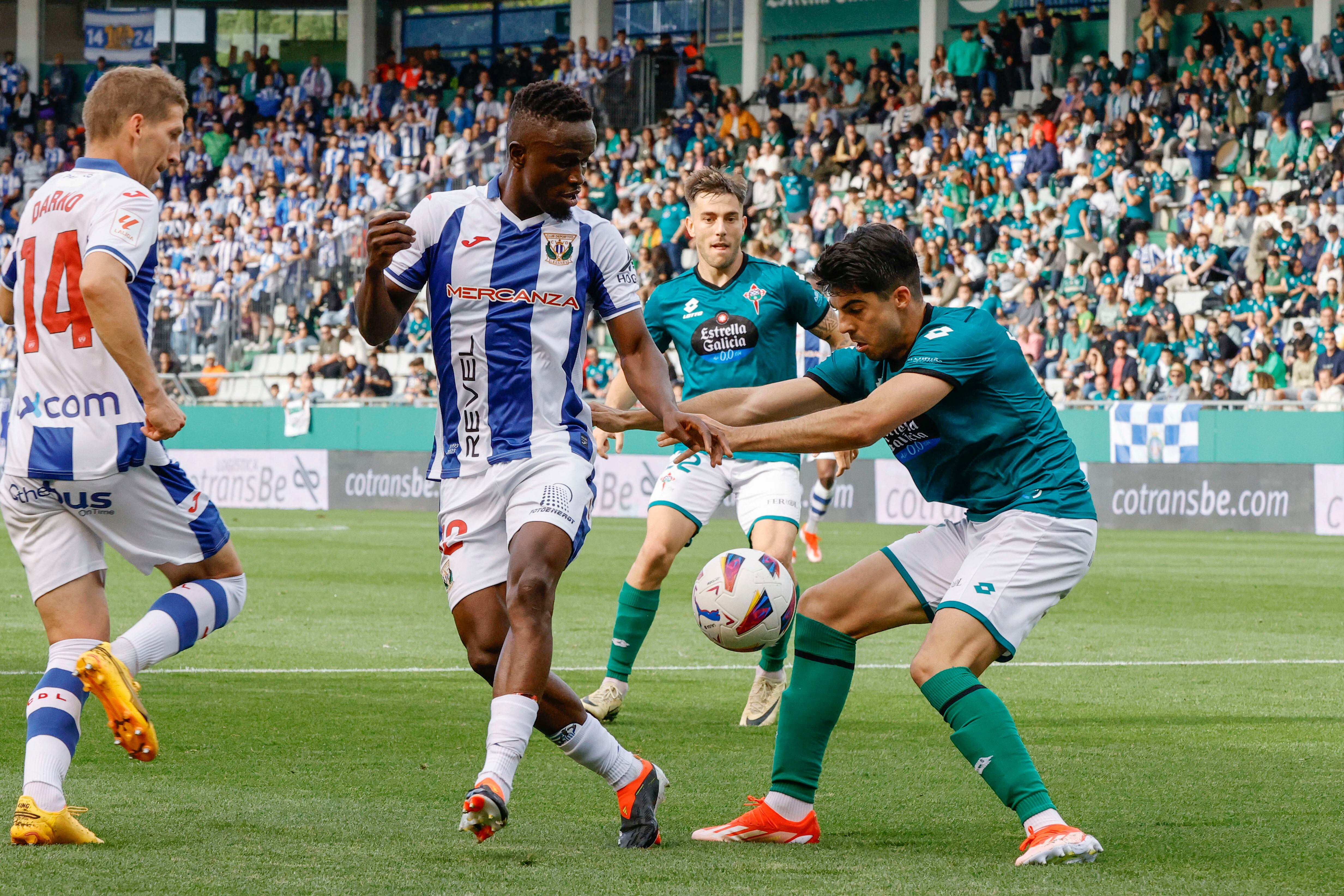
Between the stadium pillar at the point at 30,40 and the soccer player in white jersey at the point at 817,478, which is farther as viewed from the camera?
the stadium pillar at the point at 30,40

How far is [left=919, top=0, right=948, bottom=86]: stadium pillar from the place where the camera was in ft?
105

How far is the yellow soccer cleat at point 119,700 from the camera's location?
465cm

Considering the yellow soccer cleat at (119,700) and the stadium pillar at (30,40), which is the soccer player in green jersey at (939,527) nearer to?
the yellow soccer cleat at (119,700)

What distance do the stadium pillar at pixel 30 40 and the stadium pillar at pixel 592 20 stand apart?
14.0 meters

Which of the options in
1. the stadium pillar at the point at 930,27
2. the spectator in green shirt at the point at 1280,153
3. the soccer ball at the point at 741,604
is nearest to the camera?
the soccer ball at the point at 741,604

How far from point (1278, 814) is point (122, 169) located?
4006mm

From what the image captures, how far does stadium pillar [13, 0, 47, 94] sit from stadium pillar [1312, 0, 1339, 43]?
29.6 metres

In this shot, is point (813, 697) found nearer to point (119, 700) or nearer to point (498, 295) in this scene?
point (498, 295)

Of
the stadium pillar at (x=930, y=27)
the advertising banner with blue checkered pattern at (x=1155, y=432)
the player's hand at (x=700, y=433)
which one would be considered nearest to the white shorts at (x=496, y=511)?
the player's hand at (x=700, y=433)

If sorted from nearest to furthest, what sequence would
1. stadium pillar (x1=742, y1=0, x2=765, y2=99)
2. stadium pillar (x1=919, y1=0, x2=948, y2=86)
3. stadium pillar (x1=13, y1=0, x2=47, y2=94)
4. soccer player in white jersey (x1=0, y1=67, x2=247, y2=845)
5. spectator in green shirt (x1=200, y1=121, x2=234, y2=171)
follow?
soccer player in white jersey (x1=0, y1=67, x2=247, y2=845)
stadium pillar (x1=919, y1=0, x2=948, y2=86)
stadium pillar (x1=742, y1=0, x2=765, y2=99)
spectator in green shirt (x1=200, y1=121, x2=234, y2=171)
stadium pillar (x1=13, y1=0, x2=47, y2=94)

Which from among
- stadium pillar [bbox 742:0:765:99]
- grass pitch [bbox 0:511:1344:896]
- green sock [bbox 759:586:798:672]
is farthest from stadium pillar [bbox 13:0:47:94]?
green sock [bbox 759:586:798:672]

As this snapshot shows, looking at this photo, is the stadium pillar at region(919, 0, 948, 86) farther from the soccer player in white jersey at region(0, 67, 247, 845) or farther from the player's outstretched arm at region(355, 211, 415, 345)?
the soccer player in white jersey at region(0, 67, 247, 845)

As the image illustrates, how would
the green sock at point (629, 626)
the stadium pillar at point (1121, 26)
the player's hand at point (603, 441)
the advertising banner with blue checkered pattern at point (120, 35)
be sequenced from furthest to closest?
the advertising banner with blue checkered pattern at point (120, 35)
the stadium pillar at point (1121, 26)
the player's hand at point (603, 441)
the green sock at point (629, 626)

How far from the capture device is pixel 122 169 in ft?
16.6
